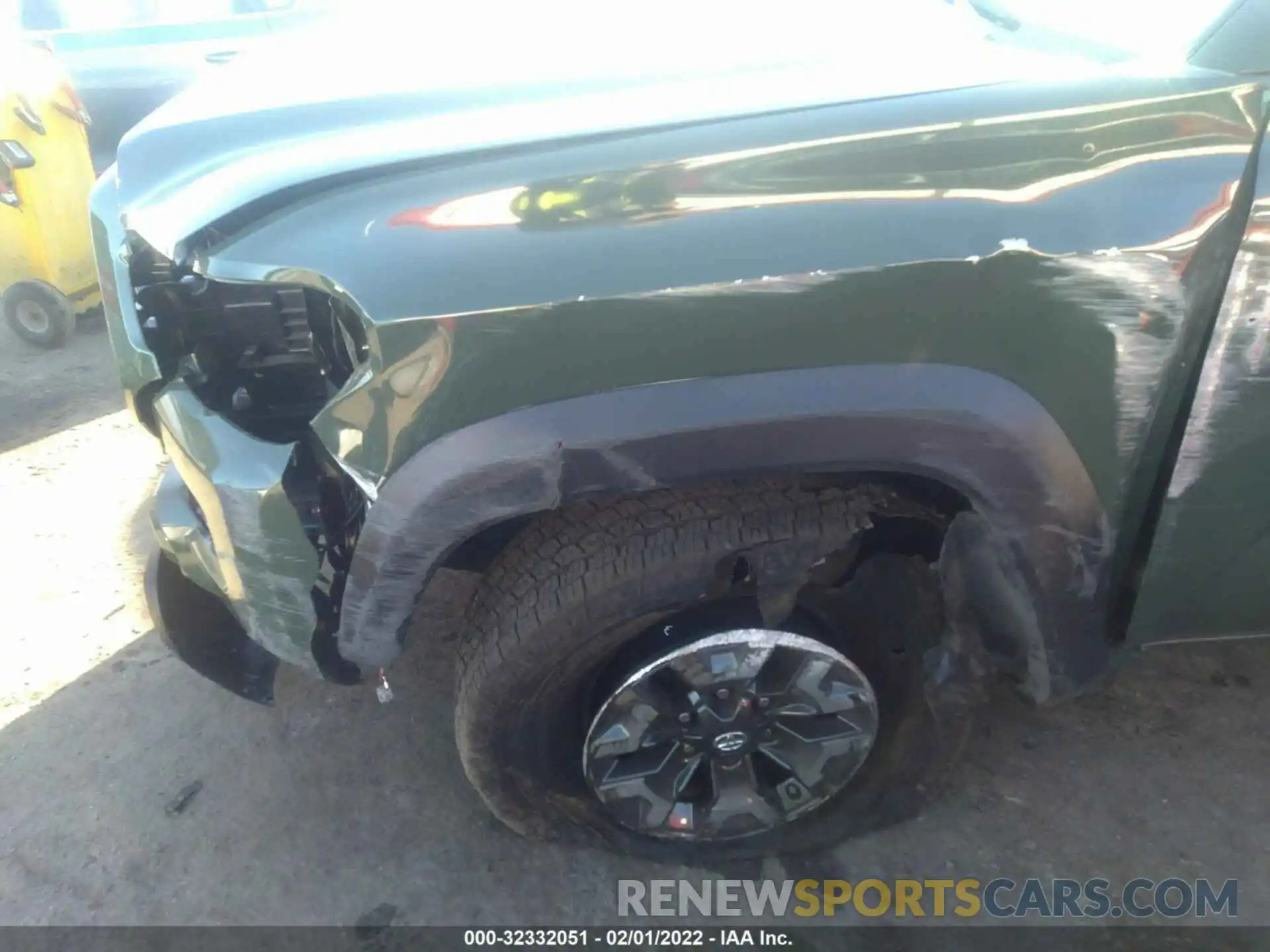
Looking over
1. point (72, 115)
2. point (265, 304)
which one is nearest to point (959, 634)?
point (265, 304)

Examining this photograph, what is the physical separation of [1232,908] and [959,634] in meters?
0.92

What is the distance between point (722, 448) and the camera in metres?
1.41

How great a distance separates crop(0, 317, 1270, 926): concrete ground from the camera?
80.3 inches

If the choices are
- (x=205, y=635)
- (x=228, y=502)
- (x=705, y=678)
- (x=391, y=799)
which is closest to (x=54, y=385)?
(x=205, y=635)

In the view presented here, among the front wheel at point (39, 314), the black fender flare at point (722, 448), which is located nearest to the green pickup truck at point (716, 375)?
the black fender flare at point (722, 448)

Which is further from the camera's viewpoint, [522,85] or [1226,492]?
[522,85]

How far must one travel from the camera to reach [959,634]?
5.98 feet

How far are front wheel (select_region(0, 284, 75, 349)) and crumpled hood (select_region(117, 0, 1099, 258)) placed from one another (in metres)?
2.95

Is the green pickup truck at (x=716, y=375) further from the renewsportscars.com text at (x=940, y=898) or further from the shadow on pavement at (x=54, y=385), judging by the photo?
the shadow on pavement at (x=54, y=385)

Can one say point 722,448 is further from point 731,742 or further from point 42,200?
point 42,200

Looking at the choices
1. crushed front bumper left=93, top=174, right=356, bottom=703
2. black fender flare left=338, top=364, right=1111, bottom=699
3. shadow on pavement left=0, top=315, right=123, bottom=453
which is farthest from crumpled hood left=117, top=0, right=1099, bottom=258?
shadow on pavement left=0, top=315, right=123, bottom=453

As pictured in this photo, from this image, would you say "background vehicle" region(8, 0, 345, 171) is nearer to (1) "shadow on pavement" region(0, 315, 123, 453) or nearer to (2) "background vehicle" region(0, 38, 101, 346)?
(2) "background vehicle" region(0, 38, 101, 346)

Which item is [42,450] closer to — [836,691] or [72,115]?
[72,115]

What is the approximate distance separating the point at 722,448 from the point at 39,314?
453 centimetres
